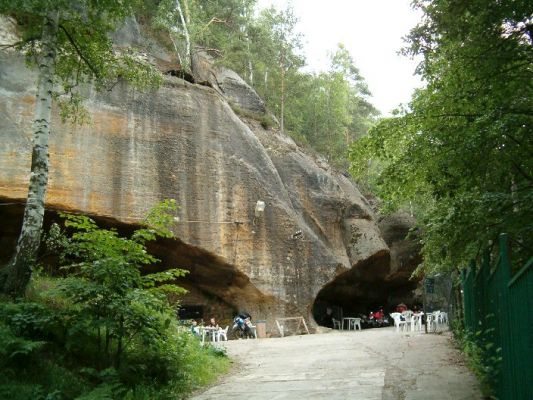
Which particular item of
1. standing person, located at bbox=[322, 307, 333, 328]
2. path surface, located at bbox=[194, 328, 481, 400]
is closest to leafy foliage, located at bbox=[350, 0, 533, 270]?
path surface, located at bbox=[194, 328, 481, 400]

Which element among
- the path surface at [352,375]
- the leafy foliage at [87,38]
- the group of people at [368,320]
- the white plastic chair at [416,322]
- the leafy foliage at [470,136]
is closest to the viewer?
the path surface at [352,375]

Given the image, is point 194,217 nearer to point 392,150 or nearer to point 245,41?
point 392,150

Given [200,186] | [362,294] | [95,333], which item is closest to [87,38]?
[95,333]

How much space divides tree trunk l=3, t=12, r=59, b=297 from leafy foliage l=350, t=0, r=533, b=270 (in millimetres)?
5104

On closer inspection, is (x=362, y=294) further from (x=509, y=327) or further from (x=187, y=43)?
(x=509, y=327)

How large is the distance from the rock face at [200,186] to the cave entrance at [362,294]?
3.68 meters

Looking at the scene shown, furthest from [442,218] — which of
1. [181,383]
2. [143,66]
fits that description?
[143,66]

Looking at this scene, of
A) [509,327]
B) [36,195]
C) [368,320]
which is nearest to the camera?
[509,327]

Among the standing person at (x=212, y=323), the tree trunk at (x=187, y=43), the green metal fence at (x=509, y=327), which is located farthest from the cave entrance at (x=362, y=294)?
the green metal fence at (x=509, y=327)

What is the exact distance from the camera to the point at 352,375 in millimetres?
7805

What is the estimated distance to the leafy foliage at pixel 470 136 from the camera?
259 inches

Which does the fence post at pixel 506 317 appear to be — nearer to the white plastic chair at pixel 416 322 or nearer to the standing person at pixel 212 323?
the standing person at pixel 212 323

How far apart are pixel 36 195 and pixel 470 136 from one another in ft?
21.3

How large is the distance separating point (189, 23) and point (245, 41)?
233 inches
